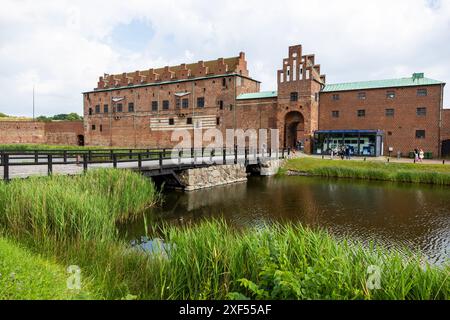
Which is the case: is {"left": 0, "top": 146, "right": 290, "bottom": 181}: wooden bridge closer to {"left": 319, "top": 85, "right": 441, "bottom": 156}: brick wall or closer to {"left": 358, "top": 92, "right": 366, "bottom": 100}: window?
{"left": 319, "top": 85, "right": 441, "bottom": 156}: brick wall

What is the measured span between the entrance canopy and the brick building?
0.09 metres

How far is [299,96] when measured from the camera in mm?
31562

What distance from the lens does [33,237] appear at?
625 centimetres

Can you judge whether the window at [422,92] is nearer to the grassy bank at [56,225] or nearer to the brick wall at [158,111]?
the brick wall at [158,111]

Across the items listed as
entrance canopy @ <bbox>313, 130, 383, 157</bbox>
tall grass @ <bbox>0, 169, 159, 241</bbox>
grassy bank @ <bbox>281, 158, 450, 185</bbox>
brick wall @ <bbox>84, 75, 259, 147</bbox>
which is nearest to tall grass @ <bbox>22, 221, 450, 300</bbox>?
tall grass @ <bbox>0, 169, 159, 241</bbox>

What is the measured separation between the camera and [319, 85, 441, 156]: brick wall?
2756cm

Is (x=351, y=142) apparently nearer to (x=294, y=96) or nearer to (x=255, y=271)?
(x=294, y=96)

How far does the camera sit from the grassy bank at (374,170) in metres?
20.3

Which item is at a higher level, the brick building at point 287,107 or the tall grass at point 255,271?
the brick building at point 287,107

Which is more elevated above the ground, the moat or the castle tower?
the castle tower

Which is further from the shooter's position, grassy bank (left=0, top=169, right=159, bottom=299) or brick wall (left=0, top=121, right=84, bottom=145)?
brick wall (left=0, top=121, right=84, bottom=145)

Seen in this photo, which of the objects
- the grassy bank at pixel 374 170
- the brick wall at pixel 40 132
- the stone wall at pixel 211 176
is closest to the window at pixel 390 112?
the grassy bank at pixel 374 170

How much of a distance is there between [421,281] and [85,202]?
22.2 ft

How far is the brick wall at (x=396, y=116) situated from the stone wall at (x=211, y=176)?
15.0 meters
